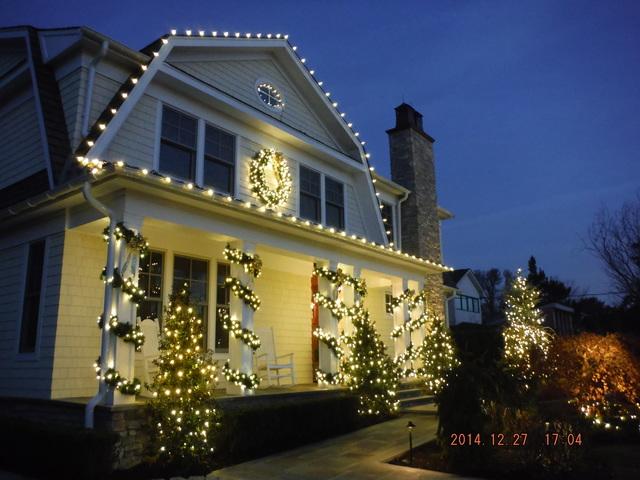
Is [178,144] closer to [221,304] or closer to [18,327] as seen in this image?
[221,304]

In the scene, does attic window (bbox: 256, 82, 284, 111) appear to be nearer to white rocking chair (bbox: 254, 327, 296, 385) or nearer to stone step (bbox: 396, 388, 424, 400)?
white rocking chair (bbox: 254, 327, 296, 385)

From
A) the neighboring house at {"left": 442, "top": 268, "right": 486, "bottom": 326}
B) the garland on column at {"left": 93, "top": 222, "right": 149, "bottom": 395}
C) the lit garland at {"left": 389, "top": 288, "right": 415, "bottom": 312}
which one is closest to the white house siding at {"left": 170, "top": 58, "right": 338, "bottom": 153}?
the lit garland at {"left": 389, "top": 288, "right": 415, "bottom": 312}

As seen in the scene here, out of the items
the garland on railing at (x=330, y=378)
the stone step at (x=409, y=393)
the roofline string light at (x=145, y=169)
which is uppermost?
the roofline string light at (x=145, y=169)

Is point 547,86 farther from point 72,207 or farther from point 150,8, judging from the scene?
point 72,207

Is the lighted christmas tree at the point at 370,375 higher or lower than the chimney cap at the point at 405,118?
lower

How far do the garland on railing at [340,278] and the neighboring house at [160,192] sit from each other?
0.51ft

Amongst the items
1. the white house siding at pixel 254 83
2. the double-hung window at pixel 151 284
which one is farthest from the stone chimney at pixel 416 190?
the double-hung window at pixel 151 284

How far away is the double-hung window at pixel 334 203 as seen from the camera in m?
11.6

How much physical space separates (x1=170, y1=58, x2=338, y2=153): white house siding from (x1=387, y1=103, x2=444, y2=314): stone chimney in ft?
13.0

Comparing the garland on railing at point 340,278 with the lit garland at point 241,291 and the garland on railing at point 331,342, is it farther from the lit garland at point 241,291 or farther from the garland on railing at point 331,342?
the lit garland at point 241,291

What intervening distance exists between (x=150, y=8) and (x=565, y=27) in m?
120

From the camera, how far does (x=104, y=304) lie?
635 cm

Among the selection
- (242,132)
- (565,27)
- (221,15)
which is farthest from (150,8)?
(242,132)

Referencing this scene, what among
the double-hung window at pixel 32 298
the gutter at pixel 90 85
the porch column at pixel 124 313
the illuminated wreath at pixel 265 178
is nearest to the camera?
the porch column at pixel 124 313
